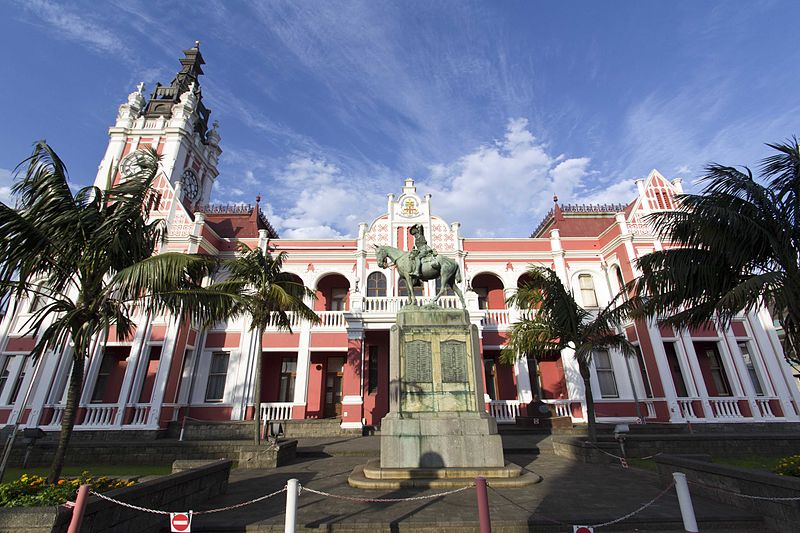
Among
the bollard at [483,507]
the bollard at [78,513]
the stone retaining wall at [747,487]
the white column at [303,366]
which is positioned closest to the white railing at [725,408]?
the stone retaining wall at [747,487]

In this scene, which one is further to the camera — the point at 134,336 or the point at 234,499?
the point at 134,336

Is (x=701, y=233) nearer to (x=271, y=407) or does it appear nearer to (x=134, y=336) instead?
(x=271, y=407)

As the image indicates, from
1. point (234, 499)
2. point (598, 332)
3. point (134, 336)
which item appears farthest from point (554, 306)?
point (134, 336)

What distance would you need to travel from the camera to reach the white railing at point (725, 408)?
16547mm

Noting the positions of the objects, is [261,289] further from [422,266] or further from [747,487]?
[747,487]

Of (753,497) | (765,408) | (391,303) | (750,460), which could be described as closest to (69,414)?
(753,497)

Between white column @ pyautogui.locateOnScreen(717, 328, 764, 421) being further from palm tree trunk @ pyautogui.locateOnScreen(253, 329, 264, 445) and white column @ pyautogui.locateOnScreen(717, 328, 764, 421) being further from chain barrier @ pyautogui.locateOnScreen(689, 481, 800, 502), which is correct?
palm tree trunk @ pyautogui.locateOnScreen(253, 329, 264, 445)

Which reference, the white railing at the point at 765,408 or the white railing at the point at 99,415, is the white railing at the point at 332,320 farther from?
the white railing at the point at 765,408

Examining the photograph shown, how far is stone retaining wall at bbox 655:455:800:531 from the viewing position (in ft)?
16.5

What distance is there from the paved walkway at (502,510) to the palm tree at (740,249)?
368 cm

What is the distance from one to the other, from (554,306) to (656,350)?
29.4 feet

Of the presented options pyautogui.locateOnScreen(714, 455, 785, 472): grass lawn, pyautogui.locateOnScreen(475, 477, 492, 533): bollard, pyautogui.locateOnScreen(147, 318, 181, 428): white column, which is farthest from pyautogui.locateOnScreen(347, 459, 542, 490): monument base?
pyautogui.locateOnScreen(147, 318, 181, 428): white column

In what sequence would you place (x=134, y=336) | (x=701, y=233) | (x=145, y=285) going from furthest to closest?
(x=134, y=336) < (x=701, y=233) < (x=145, y=285)

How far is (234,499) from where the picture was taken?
679 centimetres
